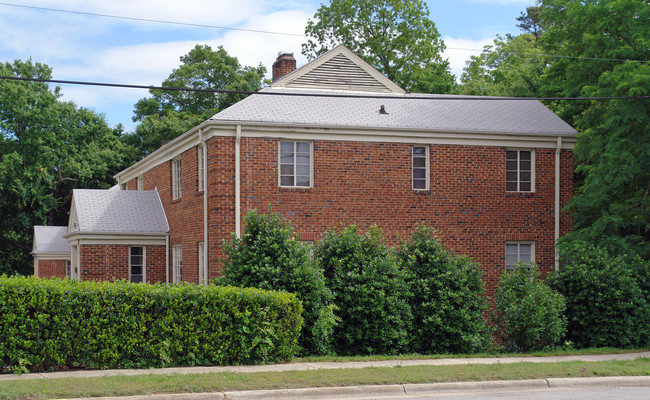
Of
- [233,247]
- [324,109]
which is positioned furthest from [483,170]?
[233,247]

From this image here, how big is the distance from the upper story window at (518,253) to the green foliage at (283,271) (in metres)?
10.4

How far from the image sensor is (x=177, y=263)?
86.0 ft

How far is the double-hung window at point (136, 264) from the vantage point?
86.3ft

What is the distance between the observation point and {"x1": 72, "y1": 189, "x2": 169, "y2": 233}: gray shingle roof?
26.2 m

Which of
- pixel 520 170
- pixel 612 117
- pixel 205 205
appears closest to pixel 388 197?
pixel 520 170

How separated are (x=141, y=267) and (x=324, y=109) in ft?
28.2

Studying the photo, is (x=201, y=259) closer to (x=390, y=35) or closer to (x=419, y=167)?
(x=419, y=167)

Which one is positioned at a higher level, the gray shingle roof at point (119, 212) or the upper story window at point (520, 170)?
the upper story window at point (520, 170)

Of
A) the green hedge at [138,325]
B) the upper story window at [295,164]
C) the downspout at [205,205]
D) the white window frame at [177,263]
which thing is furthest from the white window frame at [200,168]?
the green hedge at [138,325]

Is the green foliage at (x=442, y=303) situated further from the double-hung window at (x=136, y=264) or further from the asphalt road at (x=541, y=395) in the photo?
the double-hung window at (x=136, y=264)

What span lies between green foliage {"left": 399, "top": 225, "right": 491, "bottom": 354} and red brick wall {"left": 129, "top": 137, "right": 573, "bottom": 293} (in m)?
6.20

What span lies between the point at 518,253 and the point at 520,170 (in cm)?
270

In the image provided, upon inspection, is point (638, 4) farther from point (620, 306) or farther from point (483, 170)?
point (620, 306)

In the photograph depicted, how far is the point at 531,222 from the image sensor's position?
2445 cm
